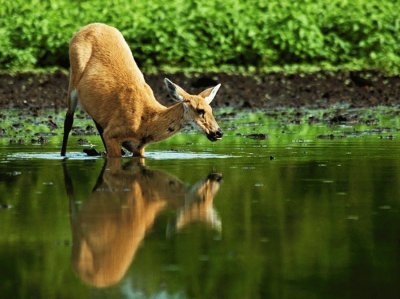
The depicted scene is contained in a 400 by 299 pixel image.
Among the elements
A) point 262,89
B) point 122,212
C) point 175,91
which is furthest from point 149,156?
point 262,89

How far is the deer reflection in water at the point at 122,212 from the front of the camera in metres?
7.15

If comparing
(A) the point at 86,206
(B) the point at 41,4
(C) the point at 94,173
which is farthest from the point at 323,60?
(A) the point at 86,206

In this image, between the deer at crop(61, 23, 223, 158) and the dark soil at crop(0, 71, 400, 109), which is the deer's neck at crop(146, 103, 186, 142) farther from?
the dark soil at crop(0, 71, 400, 109)

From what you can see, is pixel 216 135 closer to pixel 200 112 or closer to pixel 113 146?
pixel 200 112

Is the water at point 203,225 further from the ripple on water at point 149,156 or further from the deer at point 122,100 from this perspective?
the deer at point 122,100

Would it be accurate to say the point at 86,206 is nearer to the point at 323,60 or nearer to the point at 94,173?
the point at 94,173

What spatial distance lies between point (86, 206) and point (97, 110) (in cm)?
464

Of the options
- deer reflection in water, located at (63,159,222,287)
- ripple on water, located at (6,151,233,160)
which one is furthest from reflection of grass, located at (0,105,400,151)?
deer reflection in water, located at (63,159,222,287)

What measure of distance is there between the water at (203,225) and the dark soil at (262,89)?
751 cm

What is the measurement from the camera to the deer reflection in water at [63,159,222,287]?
7148 mm

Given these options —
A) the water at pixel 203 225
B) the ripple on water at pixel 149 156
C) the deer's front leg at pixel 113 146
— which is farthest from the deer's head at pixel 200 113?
the deer's front leg at pixel 113 146

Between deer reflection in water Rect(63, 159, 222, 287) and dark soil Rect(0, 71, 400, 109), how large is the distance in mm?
9435

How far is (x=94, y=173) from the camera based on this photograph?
39.3 feet

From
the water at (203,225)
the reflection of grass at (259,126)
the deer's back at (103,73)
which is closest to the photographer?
the water at (203,225)
